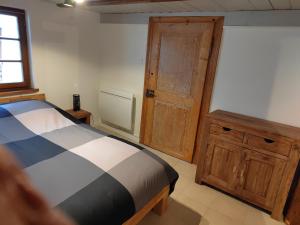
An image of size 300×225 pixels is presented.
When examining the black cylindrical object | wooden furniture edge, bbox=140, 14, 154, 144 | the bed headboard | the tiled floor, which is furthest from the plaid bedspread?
wooden furniture edge, bbox=140, 14, 154, 144

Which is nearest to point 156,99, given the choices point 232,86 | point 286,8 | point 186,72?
point 186,72

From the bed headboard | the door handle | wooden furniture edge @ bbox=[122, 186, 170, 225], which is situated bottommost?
wooden furniture edge @ bbox=[122, 186, 170, 225]

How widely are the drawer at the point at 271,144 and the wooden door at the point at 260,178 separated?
0.25 ft

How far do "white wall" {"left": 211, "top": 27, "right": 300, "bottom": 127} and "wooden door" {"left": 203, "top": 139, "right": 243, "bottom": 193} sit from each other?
0.50m

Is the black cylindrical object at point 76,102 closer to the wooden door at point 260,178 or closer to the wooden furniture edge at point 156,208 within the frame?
the wooden furniture edge at point 156,208

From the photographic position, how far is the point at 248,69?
238 centimetres

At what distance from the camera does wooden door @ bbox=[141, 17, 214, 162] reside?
2.64 metres

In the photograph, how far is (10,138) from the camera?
6.36 ft

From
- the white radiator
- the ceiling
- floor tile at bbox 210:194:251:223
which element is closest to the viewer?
the ceiling

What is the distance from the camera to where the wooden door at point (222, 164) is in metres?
2.22

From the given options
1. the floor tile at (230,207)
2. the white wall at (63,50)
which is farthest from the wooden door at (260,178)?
the white wall at (63,50)

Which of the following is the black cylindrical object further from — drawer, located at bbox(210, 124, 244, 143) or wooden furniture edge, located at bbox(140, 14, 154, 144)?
drawer, located at bbox(210, 124, 244, 143)

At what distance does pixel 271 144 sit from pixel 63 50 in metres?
2.78

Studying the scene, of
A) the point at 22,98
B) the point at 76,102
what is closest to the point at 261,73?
the point at 76,102
